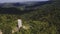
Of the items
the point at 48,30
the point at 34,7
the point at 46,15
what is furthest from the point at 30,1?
the point at 48,30

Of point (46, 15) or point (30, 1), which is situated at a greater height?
point (30, 1)

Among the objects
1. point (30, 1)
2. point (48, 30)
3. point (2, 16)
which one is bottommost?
point (48, 30)

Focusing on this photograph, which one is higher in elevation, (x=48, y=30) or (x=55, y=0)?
(x=55, y=0)

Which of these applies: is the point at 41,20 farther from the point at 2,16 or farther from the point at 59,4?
the point at 2,16

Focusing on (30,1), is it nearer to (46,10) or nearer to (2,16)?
(46,10)

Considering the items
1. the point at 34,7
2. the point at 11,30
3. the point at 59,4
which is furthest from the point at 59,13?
the point at 11,30
